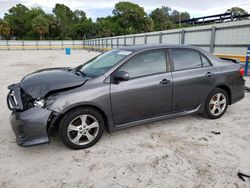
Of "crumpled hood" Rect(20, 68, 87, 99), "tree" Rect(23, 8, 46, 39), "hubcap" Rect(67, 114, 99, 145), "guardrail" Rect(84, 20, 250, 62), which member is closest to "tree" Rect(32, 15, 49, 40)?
"tree" Rect(23, 8, 46, 39)

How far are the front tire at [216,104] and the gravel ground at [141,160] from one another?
1.06 feet

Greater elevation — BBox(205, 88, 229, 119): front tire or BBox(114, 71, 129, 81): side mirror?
BBox(114, 71, 129, 81): side mirror

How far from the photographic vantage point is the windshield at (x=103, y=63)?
3158 mm

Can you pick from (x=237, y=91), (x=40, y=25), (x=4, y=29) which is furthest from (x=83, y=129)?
(x=4, y=29)

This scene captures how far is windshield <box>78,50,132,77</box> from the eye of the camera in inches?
124

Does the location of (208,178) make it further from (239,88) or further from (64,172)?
(239,88)

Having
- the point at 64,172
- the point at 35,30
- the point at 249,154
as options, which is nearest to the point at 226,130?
the point at 249,154

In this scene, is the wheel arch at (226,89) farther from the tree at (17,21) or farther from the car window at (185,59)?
the tree at (17,21)

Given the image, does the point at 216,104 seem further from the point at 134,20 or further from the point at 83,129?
the point at 134,20

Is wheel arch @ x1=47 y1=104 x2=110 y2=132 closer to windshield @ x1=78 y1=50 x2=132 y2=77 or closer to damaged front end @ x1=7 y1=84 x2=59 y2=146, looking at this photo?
damaged front end @ x1=7 y1=84 x2=59 y2=146

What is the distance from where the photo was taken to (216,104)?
3.91 metres

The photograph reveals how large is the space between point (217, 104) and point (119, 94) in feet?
7.03

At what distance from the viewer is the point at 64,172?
2.45 m

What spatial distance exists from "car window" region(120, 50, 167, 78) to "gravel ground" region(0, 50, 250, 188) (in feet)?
3.48
